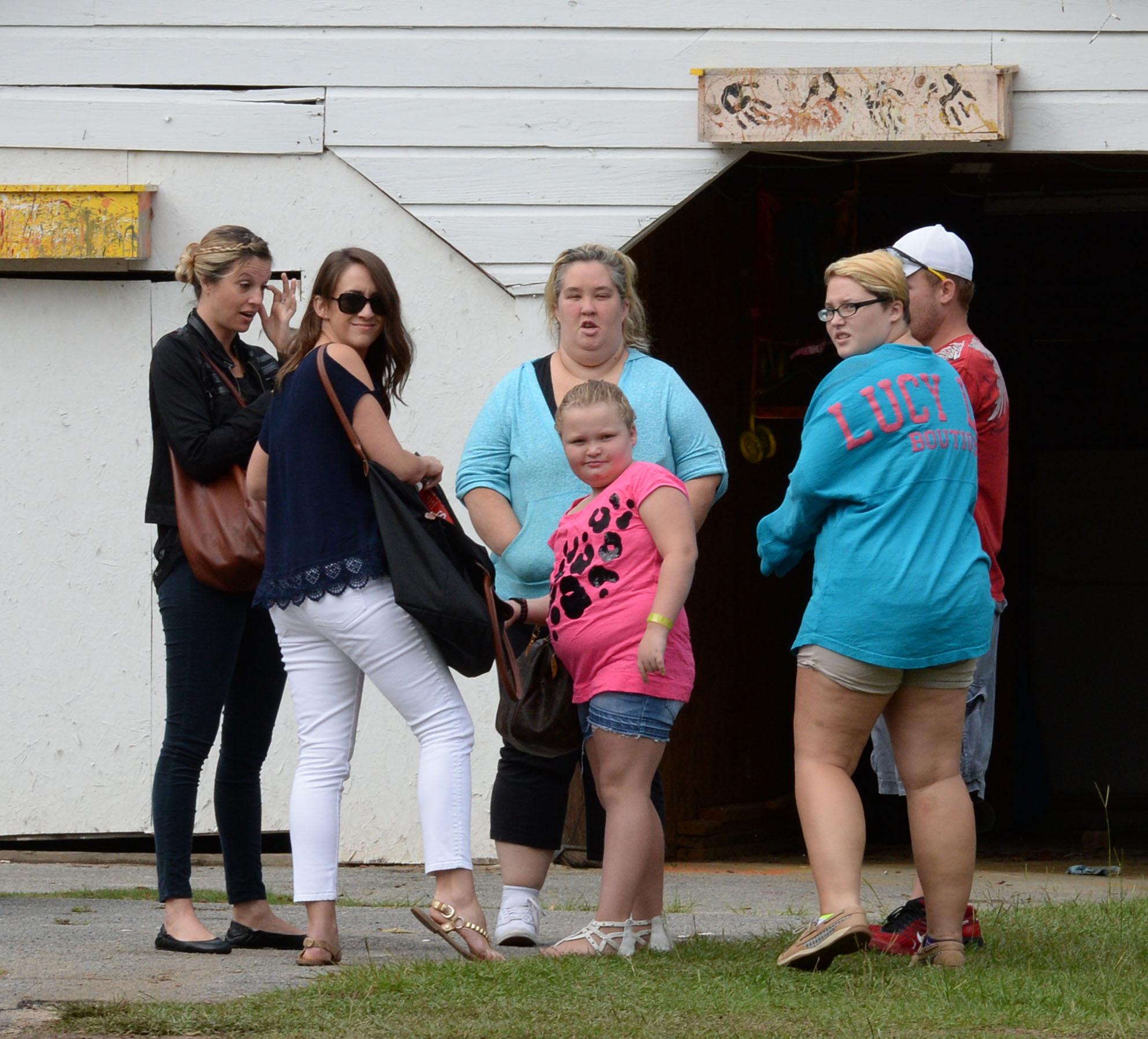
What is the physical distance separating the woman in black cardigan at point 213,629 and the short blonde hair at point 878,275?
4.79 feet

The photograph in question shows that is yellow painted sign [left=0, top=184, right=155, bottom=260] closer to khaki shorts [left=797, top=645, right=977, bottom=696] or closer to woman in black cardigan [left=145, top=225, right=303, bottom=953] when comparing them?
woman in black cardigan [left=145, top=225, right=303, bottom=953]

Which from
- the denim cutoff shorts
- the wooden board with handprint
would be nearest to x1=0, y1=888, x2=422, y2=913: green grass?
the denim cutoff shorts

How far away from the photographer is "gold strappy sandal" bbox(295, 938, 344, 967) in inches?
163

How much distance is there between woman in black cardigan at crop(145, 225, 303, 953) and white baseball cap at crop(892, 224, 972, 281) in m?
1.60

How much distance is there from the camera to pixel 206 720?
14.5 ft

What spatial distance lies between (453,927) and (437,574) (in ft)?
2.65

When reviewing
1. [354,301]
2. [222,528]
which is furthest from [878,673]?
[222,528]

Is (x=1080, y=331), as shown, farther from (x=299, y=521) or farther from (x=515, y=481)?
(x=299, y=521)

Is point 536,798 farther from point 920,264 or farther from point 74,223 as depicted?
point 74,223

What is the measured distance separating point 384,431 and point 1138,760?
28.1ft

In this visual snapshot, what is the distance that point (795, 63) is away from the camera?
6.80 meters

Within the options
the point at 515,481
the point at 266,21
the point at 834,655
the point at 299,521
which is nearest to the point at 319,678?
the point at 299,521

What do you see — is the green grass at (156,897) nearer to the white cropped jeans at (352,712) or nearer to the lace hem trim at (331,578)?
the white cropped jeans at (352,712)

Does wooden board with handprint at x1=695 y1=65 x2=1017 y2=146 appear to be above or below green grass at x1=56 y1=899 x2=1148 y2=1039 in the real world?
above
